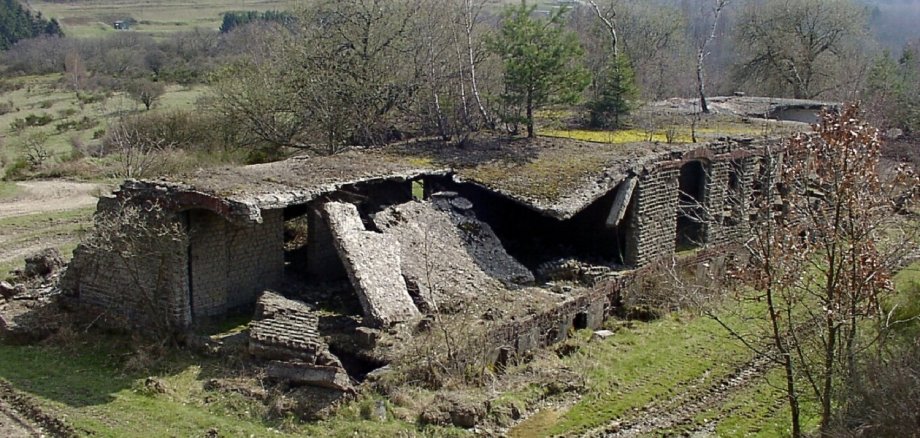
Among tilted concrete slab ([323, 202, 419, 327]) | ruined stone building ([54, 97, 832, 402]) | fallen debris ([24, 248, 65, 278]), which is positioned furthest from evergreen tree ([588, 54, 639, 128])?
fallen debris ([24, 248, 65, 278])

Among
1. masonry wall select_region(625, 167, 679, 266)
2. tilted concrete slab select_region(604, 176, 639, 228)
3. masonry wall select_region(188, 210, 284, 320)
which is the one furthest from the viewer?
masonry wall select_region(625, 167, 679, 266)

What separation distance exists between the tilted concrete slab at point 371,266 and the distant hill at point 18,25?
243ft

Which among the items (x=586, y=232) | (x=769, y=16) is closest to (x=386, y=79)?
(x=586, y=232)

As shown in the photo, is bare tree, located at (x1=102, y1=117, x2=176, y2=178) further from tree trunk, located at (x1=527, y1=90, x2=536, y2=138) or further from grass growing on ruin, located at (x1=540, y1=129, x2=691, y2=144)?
grass growing on ruin, located at (x1=540, y1=129, x2=691, y2=144)

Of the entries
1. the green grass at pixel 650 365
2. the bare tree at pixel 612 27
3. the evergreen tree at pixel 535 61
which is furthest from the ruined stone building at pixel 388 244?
the bare tree at pixel 612 27

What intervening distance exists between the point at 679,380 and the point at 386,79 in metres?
15.5

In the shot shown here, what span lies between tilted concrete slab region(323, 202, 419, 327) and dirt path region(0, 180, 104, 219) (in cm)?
1544

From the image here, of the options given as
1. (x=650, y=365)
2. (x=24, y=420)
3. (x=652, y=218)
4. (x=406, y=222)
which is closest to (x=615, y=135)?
(x=652, y=218)

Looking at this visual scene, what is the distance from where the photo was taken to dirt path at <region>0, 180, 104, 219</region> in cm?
2772

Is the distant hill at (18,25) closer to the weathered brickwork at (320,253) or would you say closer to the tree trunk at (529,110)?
the tree trunk at (529,110)

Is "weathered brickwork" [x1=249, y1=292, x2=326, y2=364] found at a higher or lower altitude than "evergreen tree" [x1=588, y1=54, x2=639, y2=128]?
Result: lower

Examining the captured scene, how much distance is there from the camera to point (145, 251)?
1495cm

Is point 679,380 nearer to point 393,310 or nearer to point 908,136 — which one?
point 393,310

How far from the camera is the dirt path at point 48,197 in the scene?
27.7m
